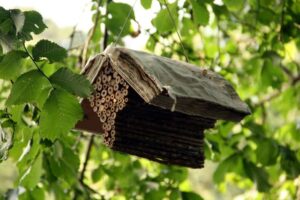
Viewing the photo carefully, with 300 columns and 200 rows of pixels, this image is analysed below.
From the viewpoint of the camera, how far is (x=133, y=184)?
2424 millimetres

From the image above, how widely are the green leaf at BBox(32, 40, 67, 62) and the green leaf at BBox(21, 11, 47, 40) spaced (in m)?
0.03

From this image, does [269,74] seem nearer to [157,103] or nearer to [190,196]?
[190,196]

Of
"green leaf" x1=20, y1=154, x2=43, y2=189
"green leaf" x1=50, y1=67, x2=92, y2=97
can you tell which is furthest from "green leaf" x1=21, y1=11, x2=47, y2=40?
"green leaf" x1=20, y1=154, x2=43, y2=189

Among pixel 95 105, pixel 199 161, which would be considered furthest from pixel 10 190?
pixel 199 161

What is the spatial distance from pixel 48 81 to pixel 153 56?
0.26 metres

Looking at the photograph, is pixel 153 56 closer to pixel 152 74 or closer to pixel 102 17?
pixel 152 74

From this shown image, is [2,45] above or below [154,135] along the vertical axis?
above

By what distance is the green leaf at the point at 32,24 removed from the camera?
46.9 inches

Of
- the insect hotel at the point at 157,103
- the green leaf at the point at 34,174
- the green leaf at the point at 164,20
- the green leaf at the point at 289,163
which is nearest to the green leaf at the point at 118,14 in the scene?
the green leaf at the point at 164,20

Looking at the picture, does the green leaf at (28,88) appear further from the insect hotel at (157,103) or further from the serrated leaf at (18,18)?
the insect hotel at (157,103)

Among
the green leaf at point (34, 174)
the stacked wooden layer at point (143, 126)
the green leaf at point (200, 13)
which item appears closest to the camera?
the stacked wooden layer at point (143, 126)

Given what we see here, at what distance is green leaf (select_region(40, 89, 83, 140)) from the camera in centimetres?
116

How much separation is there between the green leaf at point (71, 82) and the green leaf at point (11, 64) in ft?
0.25

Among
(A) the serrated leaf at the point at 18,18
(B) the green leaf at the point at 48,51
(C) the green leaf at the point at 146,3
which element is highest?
(C) the green leaf at the point at 146,3
